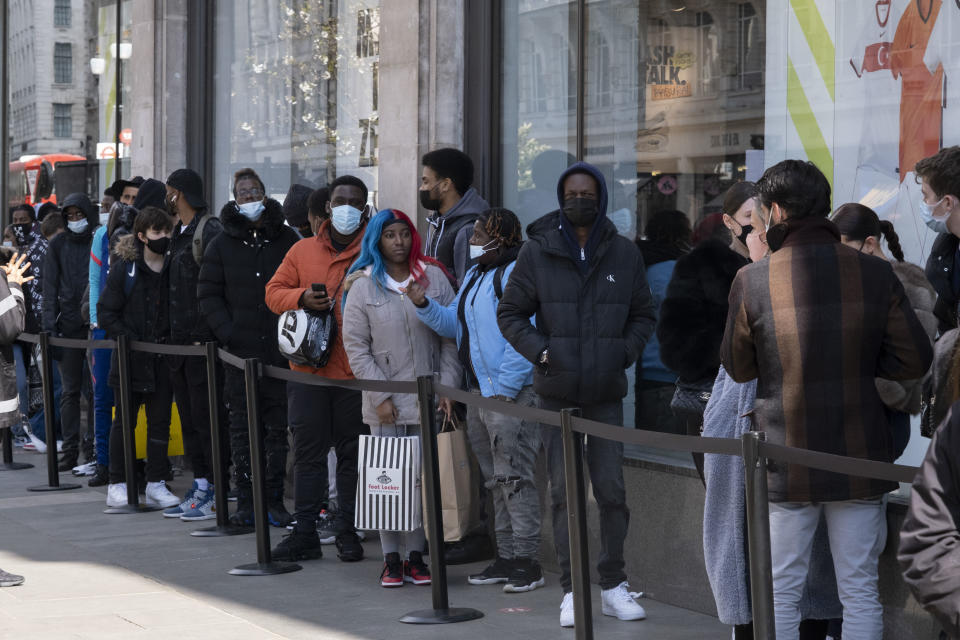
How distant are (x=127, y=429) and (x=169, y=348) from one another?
2.92ft

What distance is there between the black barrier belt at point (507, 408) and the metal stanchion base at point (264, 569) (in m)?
1.73

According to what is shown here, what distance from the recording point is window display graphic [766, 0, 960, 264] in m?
6.80

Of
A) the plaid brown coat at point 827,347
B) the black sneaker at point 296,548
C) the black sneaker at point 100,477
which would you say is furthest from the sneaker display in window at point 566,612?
the black sneaker at point 100,477

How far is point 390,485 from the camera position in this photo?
23.1ft

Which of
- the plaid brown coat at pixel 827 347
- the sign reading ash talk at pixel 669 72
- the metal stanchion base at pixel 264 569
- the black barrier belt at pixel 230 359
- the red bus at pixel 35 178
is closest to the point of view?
the plaid brown coat at pixel 827 347

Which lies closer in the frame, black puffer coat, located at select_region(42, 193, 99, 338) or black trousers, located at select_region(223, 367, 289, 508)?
black trousers, located at select_region(223, 367, 289, 508)

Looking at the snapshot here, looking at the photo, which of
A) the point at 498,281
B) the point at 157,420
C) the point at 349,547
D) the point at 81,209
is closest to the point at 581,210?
the point at 498,281

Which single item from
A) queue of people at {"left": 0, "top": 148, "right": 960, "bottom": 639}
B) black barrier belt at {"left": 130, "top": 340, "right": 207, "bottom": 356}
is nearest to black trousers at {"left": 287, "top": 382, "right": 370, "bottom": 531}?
queue of people at {"left": 0, "top": 148, "right": 960, "bottom": 639}

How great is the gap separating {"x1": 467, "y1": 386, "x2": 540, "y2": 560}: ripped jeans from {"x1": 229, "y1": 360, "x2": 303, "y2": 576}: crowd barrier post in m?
1.17

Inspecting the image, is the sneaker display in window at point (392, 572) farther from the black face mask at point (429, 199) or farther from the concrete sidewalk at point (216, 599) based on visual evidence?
the black face mask at point (429, 199)

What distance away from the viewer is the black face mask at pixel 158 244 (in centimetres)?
968

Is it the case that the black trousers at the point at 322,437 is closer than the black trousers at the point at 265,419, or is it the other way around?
the black trousers at the point at 322,437

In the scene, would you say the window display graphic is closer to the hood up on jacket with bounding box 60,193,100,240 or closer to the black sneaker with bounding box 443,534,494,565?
the black sneaker with bounding box 443,534,494,565

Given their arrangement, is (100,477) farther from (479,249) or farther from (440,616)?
(440,616)
